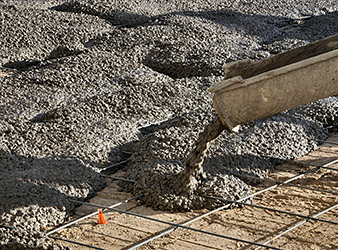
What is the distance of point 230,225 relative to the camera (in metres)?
3.52

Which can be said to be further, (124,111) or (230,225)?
(124,111)

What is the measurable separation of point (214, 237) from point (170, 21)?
4.65 metres

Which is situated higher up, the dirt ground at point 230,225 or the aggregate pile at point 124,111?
the aggregate pile at point 124,111

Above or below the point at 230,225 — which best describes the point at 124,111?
above

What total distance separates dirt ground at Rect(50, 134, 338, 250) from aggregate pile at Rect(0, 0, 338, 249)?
112 mm

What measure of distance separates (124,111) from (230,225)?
184cm

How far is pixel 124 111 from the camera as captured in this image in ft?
16.5

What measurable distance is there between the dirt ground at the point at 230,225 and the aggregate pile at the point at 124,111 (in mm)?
112

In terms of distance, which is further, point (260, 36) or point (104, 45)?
point (260, 36)

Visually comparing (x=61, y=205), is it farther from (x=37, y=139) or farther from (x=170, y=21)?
(x=170, y=21)

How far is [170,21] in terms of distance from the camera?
7.56 meters

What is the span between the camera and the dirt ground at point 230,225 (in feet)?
10.8

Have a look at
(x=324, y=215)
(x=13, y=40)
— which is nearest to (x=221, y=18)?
(x=13, y=40)

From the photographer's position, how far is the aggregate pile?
3.79 meters
